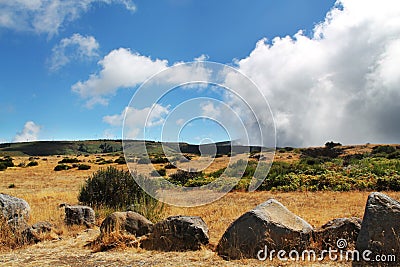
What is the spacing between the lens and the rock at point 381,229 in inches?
233

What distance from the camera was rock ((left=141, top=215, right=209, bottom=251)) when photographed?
733 cm

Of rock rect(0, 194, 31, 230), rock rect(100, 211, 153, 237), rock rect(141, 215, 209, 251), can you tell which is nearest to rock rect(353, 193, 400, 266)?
rock rect(141, 215, 209, 251)

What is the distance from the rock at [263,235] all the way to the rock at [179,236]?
0.50 m

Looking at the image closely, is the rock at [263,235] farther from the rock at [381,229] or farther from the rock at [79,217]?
the rock at [79,217]

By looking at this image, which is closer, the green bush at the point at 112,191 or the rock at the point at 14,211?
the rock at the point at 14,211

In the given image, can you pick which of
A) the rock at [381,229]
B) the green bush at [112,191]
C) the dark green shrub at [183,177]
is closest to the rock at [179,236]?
the rock at [381,229]

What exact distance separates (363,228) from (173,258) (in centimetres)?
362

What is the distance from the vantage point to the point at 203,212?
1201 cm

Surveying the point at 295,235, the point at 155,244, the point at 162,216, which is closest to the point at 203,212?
the point at 162,216

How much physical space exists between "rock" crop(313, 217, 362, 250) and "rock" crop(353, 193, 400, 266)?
696 mm

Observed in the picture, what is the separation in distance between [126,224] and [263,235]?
331cm

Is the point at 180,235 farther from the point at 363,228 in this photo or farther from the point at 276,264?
the point at 363,228

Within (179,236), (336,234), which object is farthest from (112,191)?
(336,234)

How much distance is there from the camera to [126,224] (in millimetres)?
8156
